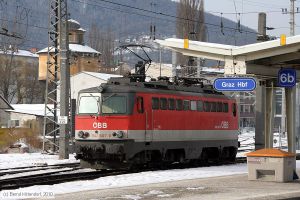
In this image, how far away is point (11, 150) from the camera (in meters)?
38.6

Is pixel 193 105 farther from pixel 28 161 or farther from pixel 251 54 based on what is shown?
pixel 28 161

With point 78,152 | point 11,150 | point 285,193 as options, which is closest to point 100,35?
point 11,150

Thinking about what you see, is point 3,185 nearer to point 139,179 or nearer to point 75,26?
point 139,179

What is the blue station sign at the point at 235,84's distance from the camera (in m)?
19.1

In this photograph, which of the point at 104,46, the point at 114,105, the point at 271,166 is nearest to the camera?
the point at 271,166

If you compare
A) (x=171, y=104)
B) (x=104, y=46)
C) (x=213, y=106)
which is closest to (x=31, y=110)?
(x=104, y=46)

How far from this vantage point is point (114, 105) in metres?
22.5

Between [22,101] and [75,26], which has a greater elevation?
[75,26]

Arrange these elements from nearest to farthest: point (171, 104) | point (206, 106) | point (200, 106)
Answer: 1. point (171, 104)
2. point (200, 106)
3. point (206, 106)

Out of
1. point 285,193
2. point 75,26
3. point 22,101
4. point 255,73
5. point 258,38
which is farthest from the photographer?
point 22,101

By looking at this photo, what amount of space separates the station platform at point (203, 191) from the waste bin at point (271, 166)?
31cm

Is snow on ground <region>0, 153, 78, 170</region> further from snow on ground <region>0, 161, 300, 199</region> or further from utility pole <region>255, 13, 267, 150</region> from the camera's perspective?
utility pole <region>255, 13, 267, 150</region>

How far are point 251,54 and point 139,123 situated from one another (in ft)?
16.3

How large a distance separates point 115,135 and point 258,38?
11323 mm
